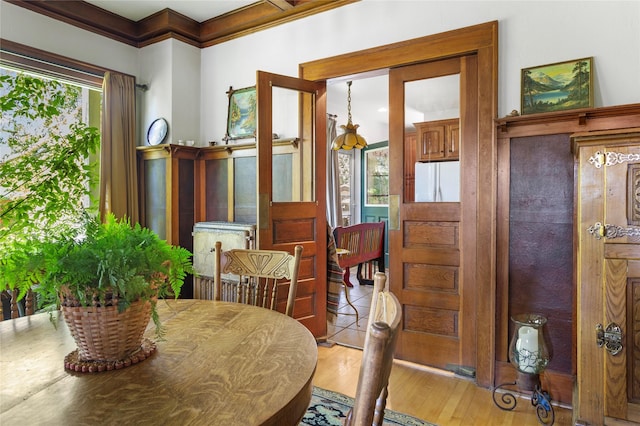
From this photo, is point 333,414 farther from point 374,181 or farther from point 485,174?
point 374,181

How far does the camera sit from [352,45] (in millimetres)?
3002

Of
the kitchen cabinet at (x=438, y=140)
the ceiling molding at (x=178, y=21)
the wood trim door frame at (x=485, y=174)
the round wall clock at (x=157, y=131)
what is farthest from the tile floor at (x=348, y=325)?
the ceiling molding at (x=178, y=21)

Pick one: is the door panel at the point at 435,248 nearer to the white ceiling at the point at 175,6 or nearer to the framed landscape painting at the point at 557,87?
the framed landscape painting at the point at 557,87

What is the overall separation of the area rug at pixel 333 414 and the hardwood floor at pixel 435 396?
0.08 m

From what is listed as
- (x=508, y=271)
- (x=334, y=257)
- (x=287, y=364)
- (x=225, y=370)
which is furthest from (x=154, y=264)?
(x=334, y=257)

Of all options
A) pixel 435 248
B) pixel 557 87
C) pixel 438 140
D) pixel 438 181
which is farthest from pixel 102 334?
pixel 557 87

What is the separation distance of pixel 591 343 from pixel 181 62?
3.89 metres

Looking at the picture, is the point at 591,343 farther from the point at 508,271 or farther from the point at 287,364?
the point at 287,364

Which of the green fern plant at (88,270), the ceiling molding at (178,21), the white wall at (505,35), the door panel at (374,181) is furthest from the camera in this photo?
the door panel at (374,181)

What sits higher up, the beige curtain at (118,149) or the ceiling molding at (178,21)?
the ceiling molding at (178,21)

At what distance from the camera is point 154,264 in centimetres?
98

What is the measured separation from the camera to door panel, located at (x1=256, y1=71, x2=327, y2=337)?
287 cm

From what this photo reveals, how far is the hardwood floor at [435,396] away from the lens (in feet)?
6.79

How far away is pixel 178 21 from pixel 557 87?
127 inches
